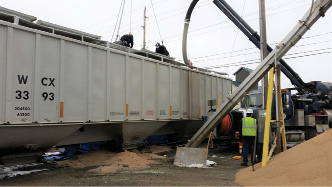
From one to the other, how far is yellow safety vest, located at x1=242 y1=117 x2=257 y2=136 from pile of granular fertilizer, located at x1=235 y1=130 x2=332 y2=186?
1.55 meters

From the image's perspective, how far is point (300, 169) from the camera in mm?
5289

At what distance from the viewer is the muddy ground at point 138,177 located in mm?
5844

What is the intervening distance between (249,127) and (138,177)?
3678 mm

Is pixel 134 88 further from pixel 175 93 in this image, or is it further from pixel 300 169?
pixel 300 169

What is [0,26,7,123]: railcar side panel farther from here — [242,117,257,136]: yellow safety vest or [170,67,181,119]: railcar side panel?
[242,117,257,136]: yellow safety vest

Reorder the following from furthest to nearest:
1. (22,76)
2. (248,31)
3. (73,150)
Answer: (248,31)
(73,150)
(22,76)

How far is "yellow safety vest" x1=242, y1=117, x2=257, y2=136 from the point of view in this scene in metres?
8.06

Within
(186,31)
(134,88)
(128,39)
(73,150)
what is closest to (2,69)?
(73,150)

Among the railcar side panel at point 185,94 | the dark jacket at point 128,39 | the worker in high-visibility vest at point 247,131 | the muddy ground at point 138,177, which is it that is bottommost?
the muddy ground at point 138,177

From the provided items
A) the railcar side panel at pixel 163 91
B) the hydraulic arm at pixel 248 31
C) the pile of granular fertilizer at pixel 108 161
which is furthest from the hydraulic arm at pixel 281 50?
the hydraulic arm at pixel 248 31

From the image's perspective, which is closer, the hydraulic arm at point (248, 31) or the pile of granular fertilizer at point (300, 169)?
the pile of granular fertilizer at point (300, 169)

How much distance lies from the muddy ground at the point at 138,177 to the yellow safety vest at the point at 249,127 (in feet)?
3.50

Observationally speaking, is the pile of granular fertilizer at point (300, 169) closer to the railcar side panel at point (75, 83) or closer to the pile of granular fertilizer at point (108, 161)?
the pile of granular fertilizer at point (108, 161)

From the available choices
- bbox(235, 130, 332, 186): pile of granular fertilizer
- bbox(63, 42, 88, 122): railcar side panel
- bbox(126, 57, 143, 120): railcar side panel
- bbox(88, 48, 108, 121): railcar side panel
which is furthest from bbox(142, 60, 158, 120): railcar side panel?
bbox(235, 130, 332, 186): pile of granular fertilizer
